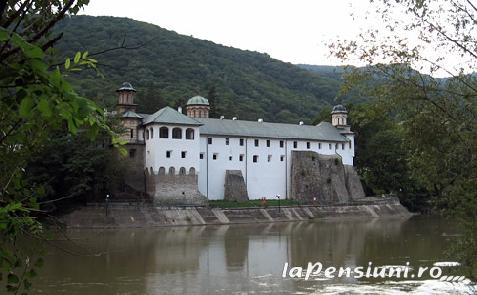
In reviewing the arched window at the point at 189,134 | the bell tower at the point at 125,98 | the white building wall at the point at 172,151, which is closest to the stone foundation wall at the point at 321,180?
the white building wall at the point at 172,151

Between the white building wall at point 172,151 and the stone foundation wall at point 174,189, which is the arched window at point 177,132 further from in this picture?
the stone foundation wall at point 174,189

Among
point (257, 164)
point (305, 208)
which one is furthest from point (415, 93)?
point (257, 164)

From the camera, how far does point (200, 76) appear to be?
106 meters

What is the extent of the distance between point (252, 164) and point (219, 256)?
96.4ft

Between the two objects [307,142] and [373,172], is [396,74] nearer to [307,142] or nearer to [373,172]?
[307,142]

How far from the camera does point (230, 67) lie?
396ft

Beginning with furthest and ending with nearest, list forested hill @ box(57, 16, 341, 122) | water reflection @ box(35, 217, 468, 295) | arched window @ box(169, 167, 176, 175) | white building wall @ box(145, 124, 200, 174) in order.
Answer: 1. forested hill @ box(57, 16, 341, 122)
2. arched window @ box(169, 167, 176, 175)
3. white building wall @ box(145, 124, 200, 174)
4. water reflection @ box(35, 217, 468, 295)

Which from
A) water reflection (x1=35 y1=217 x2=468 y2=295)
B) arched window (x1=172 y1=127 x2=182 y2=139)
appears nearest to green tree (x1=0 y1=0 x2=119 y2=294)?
water reflection (x1=35 y1=217 x2=468 y2=295)

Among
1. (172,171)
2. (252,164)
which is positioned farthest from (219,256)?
(252,164)

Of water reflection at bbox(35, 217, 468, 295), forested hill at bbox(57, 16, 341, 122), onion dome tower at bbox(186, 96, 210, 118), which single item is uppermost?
forested hill at bbox(57, 16, 341, 122)

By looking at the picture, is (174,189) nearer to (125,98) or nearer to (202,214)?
(202,214)

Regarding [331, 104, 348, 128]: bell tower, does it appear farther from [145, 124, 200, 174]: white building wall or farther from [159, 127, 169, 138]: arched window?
[159, 127, 169, 138]: arched window

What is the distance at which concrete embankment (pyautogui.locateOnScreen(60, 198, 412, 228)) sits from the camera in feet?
125

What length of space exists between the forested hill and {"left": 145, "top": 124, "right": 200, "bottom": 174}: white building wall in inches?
919
